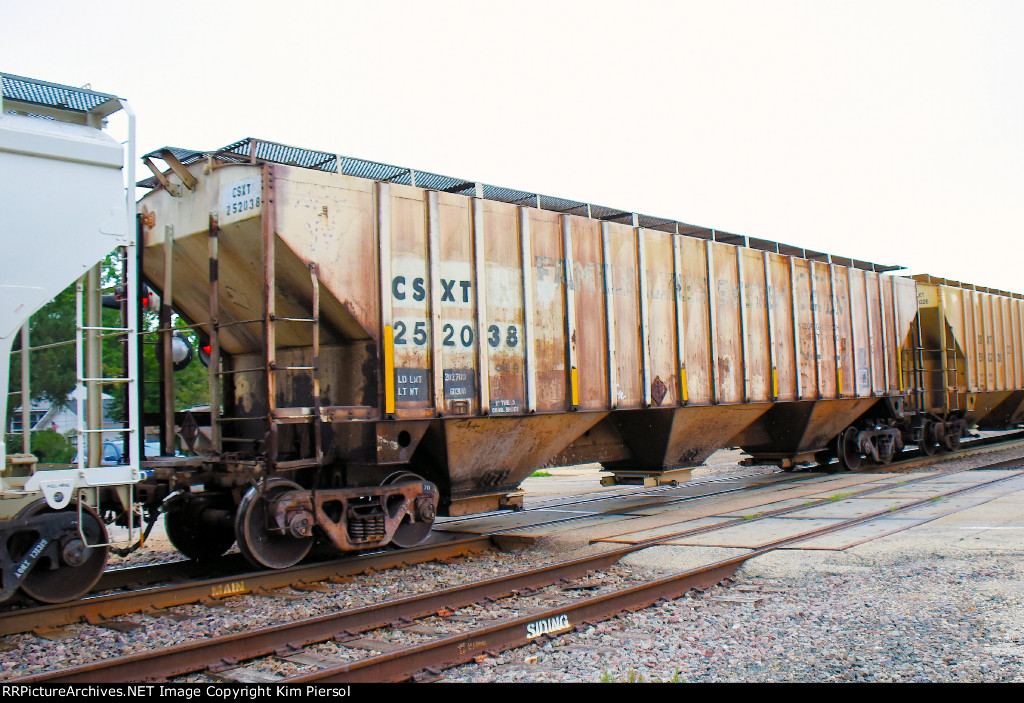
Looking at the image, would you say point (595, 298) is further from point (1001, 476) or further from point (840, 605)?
point (1001, 476)

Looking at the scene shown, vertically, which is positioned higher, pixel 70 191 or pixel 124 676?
pixel 70 191

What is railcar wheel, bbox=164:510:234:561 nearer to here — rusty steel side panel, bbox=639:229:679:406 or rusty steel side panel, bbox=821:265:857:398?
rusty steel side panel, bbox=639:229:679:406

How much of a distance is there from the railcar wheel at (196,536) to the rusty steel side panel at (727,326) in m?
7.13

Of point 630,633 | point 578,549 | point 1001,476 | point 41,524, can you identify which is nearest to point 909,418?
point 1001,476

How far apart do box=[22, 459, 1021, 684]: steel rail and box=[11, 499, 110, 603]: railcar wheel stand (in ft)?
4.98

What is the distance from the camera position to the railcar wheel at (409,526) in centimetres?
819

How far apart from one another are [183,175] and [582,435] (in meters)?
5.84

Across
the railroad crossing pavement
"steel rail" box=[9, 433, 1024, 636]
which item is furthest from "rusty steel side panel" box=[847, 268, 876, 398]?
"steel rail" box=[9, 433, 1024, 636]

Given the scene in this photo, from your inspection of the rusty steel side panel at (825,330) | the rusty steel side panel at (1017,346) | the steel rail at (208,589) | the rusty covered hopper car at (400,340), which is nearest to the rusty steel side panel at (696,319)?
the rusty covered hopper car at (400,340)

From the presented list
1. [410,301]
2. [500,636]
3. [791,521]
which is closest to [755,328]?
[791,521]

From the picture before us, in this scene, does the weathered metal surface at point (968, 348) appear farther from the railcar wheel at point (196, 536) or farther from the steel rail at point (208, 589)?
the railcar wheel at point (196, 536)
